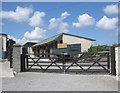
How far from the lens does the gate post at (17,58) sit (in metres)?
16.8

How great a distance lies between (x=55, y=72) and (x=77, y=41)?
4135cm

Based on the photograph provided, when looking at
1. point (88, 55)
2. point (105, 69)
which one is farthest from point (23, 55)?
point (105, 69)

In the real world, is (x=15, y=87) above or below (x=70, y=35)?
below

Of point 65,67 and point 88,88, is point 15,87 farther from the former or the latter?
point 65,67

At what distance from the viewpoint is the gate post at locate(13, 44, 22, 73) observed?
16794 mm

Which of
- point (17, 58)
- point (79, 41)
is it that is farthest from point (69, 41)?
point (17, 58)

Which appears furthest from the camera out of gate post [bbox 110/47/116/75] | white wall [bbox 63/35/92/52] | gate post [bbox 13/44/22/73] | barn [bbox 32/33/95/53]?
white wall [bbox 63/35/92/52]

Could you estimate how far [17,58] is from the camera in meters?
17.0

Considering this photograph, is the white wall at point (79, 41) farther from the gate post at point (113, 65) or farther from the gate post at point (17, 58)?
the gate post at point (113, 65)

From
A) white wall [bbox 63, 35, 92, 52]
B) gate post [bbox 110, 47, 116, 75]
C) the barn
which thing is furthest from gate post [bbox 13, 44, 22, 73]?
white wall [bbox 63, 35, 92, 52]

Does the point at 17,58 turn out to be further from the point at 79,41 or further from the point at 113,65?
the point at 79,41

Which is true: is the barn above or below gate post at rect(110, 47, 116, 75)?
above

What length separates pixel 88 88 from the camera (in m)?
10.6

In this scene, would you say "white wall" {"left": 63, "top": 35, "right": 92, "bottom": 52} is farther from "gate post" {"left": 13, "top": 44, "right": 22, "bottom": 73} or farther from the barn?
"gate post" {"left": 13, "top": 44, "right": 22, "bottom": 73}
